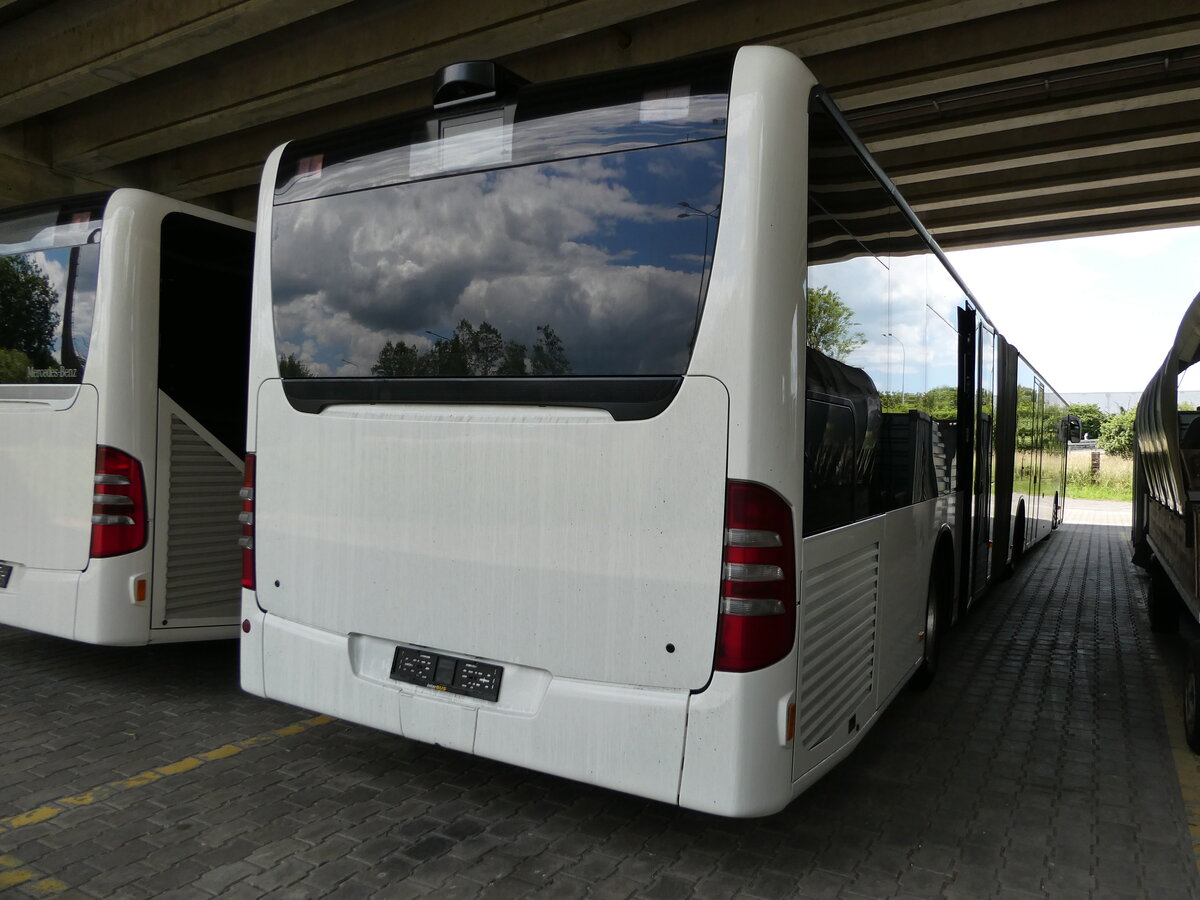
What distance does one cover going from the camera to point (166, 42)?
30.5 ft

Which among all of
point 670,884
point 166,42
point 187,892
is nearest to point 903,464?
point 670,884

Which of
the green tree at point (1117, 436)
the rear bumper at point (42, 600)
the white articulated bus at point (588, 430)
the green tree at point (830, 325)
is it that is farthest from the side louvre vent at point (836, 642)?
the green tree at point (1117, 436)

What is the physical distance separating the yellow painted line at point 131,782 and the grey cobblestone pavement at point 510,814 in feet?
0.05

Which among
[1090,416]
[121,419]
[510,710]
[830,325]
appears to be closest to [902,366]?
[830,325]

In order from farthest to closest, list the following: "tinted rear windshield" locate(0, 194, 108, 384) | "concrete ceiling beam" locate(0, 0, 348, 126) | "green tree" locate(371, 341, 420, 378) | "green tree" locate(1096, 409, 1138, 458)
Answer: "green tree" locate(1096, 409, 1138, 458)
"concrete ceiling beam" locate(0, 0, 348, 126)
"tinted rear windshield" locate(0, 194, 108, 384)
"green tree" locate(371, 341, 420, 378)

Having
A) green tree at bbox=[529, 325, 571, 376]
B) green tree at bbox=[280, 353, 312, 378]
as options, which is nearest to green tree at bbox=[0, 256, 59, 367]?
green tree at bbox=[280, 353, 312, 378]

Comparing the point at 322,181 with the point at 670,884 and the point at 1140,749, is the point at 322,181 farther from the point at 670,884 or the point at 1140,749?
the point at 1140,749

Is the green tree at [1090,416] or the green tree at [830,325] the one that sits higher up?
the green tree at [1090,416]

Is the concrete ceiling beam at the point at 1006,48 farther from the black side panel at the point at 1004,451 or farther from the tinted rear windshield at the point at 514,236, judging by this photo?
the tinted rear windshield at the point at 514,236

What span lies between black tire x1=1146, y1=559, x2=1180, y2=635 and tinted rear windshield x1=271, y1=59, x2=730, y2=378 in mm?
6960

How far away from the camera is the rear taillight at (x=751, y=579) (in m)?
3.10

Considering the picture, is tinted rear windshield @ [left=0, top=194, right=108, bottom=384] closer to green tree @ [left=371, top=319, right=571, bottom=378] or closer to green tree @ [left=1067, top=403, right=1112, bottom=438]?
green tree @ [left=371, top=319, right=571, bottom=378]

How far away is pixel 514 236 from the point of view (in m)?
3.56

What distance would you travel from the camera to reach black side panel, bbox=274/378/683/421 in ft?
10.6
